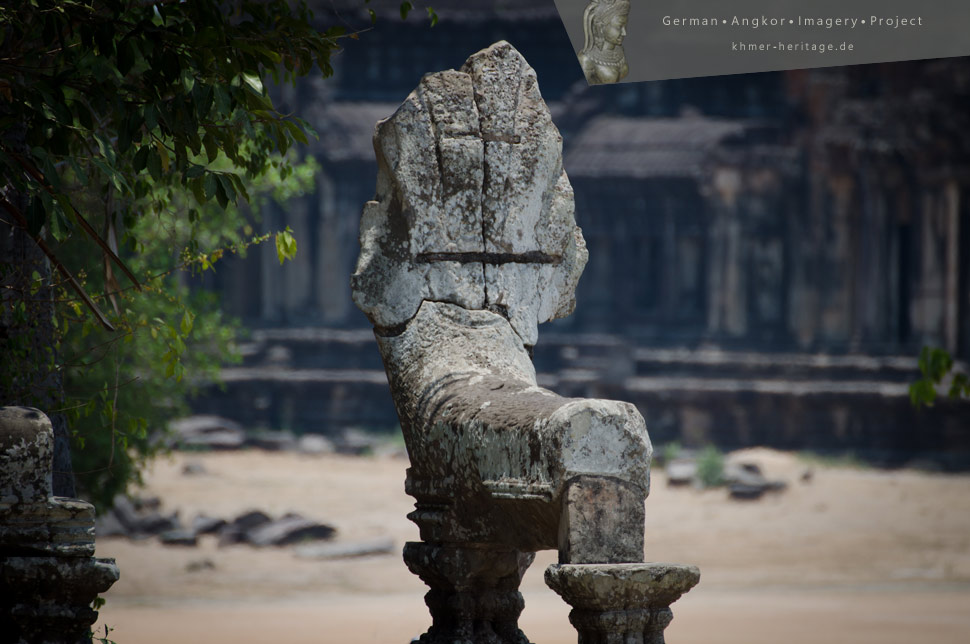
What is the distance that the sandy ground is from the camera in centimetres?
998

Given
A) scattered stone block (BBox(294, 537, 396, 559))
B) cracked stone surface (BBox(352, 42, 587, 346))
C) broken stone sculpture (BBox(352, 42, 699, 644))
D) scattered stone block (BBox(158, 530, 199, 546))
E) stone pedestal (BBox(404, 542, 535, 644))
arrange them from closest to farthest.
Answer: broken stone sculpture (BBox(352, 42, 699, 644)) → stone pedestal (BBox(404, 542, 535, 644)) → cracked stone surface (BBox(352, 42, 587, 346)) → scattered stone block (BBox(294, 537, 396, 559)) → scattered stone block (BBox(158, 530, 199, 546))

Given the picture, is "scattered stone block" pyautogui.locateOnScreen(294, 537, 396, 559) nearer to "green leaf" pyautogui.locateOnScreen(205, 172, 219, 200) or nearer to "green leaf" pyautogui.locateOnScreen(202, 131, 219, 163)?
"green leaf" pyautogui.locateOnScreen(202, 131, 219, 163)

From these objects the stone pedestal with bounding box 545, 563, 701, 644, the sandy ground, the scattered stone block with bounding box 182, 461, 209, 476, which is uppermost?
the scattered stone block with bounding box 182, 461, 209, 476

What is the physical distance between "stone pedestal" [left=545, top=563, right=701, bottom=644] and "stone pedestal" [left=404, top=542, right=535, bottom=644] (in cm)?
86

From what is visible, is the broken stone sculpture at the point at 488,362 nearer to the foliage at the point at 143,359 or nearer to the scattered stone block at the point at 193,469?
the foliage at the point at 143,359

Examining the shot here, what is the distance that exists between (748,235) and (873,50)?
340cm

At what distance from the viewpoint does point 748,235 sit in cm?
2184

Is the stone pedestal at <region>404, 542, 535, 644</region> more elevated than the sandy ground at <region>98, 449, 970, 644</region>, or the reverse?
the sandy ground at <region>98, 449, 970, 644</region>

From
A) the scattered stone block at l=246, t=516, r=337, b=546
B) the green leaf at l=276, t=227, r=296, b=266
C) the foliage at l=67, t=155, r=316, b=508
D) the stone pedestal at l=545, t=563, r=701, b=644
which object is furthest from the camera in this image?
the scattered stone block at l=246, t=516, r=337, b=546

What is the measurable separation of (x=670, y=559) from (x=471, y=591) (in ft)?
29.9

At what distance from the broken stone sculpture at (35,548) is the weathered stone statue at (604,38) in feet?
23.2

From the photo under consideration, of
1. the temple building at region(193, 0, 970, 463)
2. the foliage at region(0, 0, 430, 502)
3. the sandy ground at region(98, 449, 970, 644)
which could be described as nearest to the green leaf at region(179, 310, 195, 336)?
the foliage at region(0, 0, 430, 502)

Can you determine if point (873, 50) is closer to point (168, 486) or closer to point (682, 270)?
point (682, 270)

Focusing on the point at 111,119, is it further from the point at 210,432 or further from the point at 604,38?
the point at 210,432
